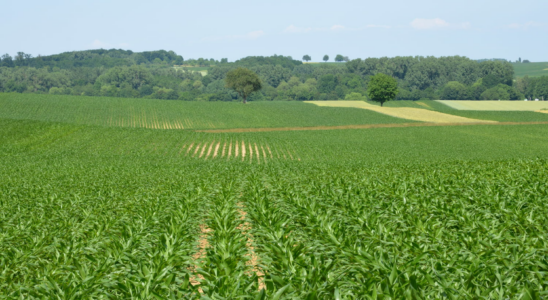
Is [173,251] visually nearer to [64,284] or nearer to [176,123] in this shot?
[64,284]

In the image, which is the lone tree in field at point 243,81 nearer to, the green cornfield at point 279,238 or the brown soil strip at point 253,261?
the green cornfield at point 279,238

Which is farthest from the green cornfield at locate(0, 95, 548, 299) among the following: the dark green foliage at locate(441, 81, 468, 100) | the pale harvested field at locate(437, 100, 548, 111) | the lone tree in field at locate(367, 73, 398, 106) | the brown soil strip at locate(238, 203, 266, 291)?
the dark green foliage at locate(441, 81, 468, 100)

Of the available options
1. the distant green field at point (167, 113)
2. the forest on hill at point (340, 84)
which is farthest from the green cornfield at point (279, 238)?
the forest on hill at point (340, 84)

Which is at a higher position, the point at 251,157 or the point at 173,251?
the point at 173,251

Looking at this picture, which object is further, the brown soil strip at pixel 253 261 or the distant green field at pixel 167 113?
the distant green field at pixel 167 113

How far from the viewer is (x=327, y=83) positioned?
186250 millimetres

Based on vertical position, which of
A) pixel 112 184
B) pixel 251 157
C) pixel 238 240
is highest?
pixel 238 240

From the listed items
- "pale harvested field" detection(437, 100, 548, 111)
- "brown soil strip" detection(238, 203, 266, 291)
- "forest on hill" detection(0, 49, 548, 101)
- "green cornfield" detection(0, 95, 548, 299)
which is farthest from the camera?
"forest on hill" detection(0, 49, 548, 101)

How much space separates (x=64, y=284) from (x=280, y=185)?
10.1 m

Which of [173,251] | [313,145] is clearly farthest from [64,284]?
[313,145]

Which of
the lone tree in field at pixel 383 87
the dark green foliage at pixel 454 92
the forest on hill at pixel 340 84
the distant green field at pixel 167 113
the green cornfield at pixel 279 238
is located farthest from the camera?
the forest on hill at pixel 340 84

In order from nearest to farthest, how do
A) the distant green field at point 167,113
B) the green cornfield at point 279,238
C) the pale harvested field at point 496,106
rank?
the green cornfield at point 279,238, the distant green field at point 167,113, the pale harvested field at point 496,106

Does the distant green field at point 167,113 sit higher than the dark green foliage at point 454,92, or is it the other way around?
the dark green foliage at point 454,92

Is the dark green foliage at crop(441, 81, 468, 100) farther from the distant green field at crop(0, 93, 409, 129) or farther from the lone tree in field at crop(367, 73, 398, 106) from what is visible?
the distant green field at crop(0, 93, 409, 129)
